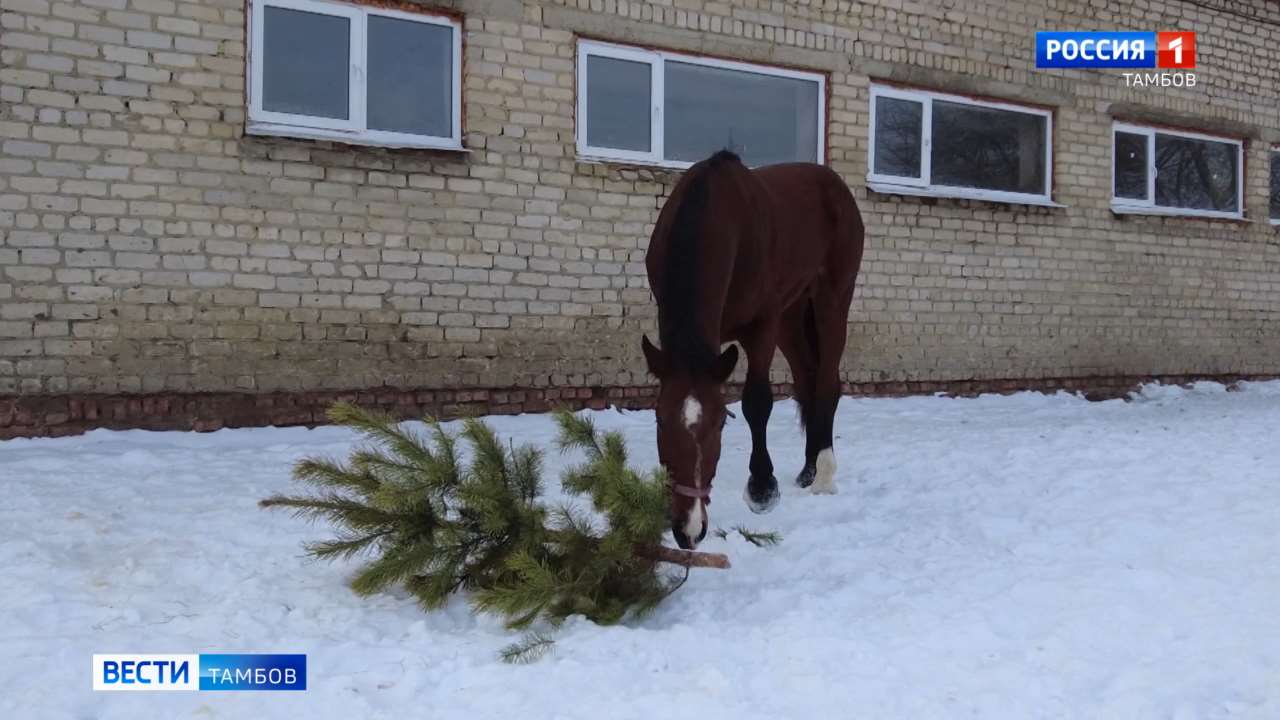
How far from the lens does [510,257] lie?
22.3 feet

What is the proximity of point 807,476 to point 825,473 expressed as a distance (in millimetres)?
152

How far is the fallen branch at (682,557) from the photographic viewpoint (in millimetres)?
2996

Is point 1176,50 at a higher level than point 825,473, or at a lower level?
higher

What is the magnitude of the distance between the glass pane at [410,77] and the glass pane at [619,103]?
1.08m

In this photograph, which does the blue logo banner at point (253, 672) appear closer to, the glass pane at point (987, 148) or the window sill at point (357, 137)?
the window sill at point (357, 137)

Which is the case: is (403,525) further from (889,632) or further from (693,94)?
(693,94)

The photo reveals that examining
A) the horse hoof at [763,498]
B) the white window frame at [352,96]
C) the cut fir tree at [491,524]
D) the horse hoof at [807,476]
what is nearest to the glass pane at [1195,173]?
the horse hoof at [807,476]

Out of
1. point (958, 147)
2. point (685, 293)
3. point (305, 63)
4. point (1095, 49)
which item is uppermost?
point (1095, 49)

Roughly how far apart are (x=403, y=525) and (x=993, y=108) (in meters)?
7.82

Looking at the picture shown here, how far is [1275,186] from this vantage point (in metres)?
10.9

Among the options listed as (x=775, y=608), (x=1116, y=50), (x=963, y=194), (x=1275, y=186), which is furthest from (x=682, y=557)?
(x=1275, y=186)

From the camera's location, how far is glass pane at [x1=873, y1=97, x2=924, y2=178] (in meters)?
8.43

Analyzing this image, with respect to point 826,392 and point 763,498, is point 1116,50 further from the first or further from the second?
point 763,498

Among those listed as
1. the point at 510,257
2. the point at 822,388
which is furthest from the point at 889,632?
the point at 510,257
